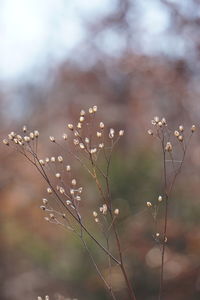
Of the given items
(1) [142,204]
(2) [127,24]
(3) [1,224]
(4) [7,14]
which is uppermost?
(4) [7,14]

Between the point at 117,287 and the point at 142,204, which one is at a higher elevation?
the point at 142,204

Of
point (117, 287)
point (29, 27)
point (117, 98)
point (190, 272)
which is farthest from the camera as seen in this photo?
point (29, 27)

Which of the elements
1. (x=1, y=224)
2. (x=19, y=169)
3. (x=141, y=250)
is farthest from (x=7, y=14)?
(x=141, y=250)

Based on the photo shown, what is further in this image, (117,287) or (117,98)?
(117,98)

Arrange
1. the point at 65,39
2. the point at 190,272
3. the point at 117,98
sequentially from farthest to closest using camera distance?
the point at 65,39
the point at 117,98
the point at 190,272

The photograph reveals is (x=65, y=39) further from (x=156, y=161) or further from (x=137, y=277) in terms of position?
(x=137, y=277)

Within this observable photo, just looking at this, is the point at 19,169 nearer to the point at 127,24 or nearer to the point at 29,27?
the point at 127,24
